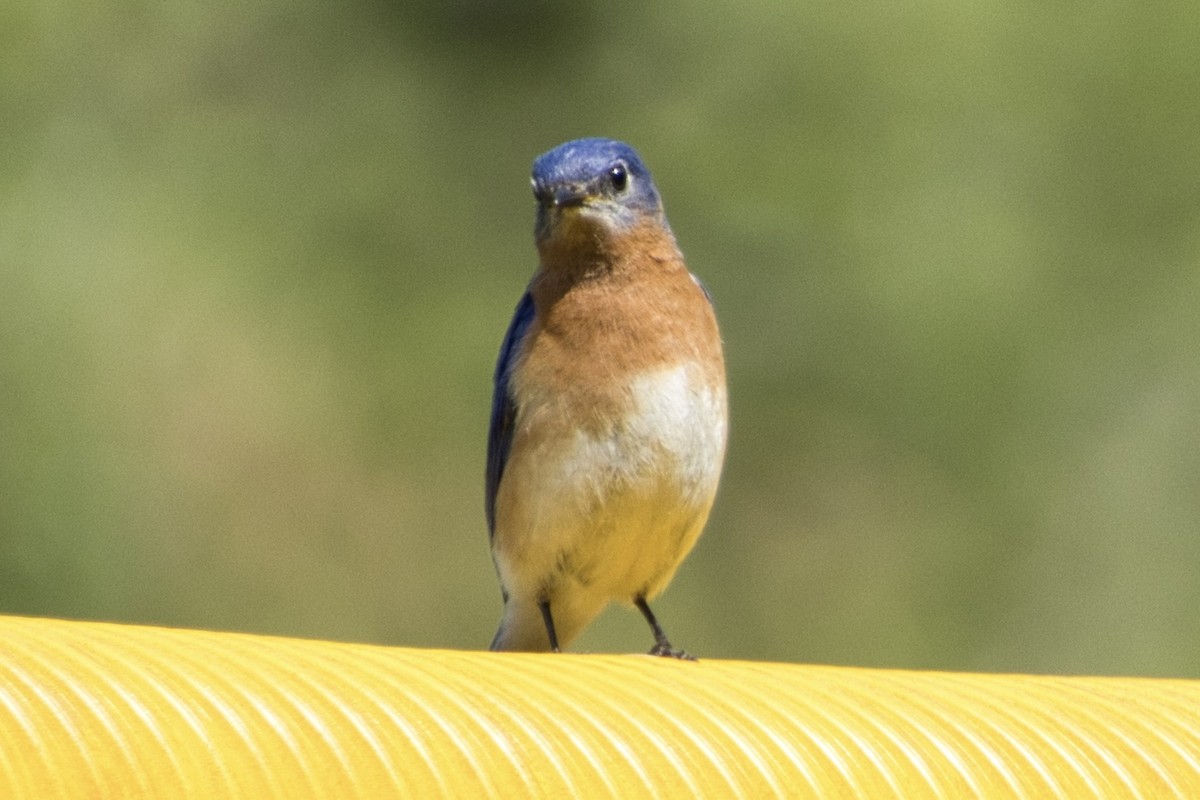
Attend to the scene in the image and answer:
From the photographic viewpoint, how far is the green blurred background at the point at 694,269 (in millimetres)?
12141

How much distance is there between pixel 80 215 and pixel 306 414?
1.89 meters

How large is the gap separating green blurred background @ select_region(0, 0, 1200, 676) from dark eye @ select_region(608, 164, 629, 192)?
19.0 ft

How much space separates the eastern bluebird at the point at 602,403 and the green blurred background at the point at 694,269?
5615mm

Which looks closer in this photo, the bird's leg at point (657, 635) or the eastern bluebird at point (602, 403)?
the eastern bluebird at point (602, 403)

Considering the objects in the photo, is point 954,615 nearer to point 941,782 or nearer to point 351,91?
point 351,91

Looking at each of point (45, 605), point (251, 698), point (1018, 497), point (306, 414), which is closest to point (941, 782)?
point (251, 698)

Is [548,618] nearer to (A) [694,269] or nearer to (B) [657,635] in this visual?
(B) [657,635]

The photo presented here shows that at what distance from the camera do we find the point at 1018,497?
45.2 ft

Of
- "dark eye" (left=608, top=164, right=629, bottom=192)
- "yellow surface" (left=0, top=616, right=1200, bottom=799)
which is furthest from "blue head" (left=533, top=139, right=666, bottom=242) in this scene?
"yellow surface" (left=0, top=616, right=1200, bottom=799)

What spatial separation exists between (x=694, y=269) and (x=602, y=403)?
24.6 ft

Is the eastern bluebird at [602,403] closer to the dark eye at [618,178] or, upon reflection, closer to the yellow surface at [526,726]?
the dark eye at [618,178]

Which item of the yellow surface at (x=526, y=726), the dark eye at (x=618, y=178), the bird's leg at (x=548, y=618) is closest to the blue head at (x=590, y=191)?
the dark eye at (x=618, y=178)

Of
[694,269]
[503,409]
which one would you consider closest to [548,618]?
[503,409]

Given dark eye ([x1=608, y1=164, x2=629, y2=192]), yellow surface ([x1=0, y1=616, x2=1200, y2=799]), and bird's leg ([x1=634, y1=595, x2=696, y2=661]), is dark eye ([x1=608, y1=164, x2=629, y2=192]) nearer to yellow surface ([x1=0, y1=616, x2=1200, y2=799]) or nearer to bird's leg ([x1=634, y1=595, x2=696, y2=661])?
bird's leg ([x1=634, y1=595, x2=696, y2=661])
